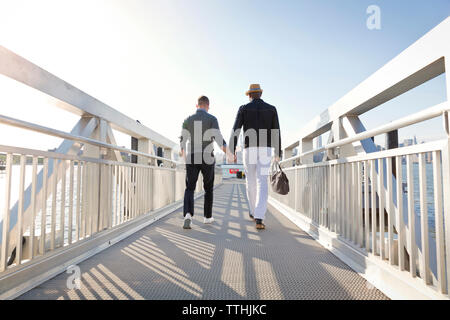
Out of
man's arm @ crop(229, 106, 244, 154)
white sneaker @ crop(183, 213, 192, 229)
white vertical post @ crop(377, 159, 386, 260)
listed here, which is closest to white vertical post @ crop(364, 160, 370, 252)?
white vertical post @ crop(377, 159, 386, 260)

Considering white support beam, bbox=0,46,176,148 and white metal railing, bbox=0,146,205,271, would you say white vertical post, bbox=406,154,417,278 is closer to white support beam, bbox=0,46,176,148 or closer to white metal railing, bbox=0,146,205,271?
white metal railing, bbox=0,146,205,271

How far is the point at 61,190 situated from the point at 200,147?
182 centimetres

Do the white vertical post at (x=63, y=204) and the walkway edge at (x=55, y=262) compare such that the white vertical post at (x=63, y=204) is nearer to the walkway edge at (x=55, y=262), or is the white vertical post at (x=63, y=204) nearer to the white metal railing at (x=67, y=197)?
the white metal railing at (x=67, y=197)

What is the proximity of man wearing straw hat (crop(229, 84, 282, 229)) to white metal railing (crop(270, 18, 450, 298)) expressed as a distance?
1.81ft

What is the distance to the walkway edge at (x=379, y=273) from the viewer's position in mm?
1194

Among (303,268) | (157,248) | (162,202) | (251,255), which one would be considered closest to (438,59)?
(303,268)

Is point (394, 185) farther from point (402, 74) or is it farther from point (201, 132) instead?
point (201, 132)

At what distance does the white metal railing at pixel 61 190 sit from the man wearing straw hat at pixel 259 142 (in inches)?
52.7

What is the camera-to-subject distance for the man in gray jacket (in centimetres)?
338

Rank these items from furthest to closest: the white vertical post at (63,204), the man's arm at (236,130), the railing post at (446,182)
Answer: the man's arm at (236,130), the white vertical post at (63,204), the railing post at (446,182)

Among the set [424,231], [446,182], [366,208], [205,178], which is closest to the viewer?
[446,182]

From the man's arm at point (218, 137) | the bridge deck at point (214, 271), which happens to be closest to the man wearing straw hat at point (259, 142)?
the man's arm at point (218, 137)

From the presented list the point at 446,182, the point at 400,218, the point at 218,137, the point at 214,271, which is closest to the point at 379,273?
the point at 400,218

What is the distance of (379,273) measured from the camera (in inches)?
58.2
